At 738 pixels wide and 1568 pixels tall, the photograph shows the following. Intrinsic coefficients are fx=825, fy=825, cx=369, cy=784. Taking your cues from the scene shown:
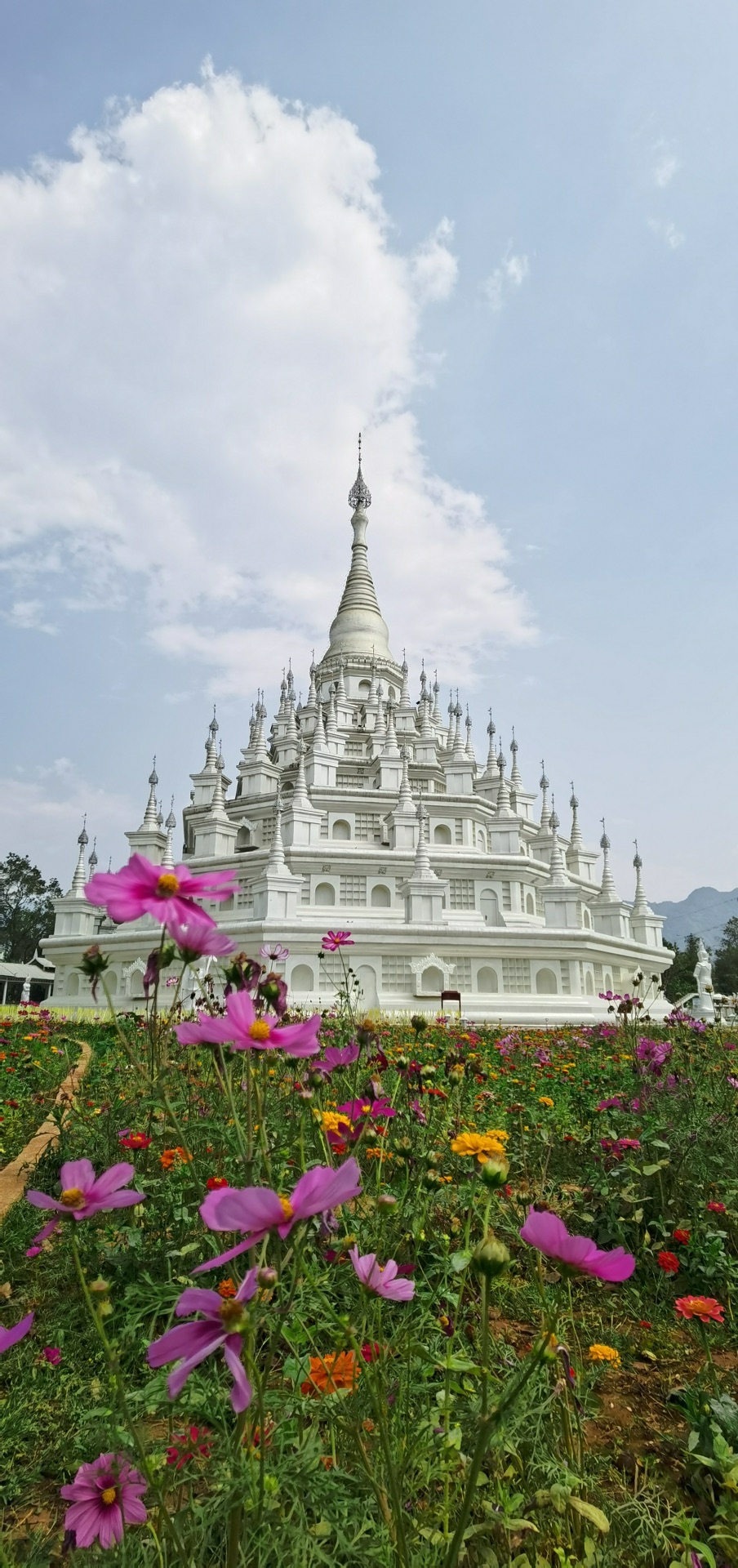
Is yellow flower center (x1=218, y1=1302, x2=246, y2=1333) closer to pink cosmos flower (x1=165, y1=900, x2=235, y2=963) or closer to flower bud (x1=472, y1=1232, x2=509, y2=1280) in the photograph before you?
flower bud (x1=472, y1=1232, x2=509, y2=1280)

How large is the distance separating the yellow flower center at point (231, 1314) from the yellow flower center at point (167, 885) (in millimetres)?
687

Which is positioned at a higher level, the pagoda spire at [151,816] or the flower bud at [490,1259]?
the pagoda spire at [151,816]

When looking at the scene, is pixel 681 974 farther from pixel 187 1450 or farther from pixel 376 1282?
pixel 376 1282

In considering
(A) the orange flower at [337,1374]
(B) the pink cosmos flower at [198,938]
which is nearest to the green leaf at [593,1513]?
(A) the orange flower at [337,1374]

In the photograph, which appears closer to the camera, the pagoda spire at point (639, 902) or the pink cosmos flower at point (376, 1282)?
the pink cosmos flower at point (376, 1282)

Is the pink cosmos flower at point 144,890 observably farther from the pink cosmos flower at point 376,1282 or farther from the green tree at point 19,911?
the green tree at point 19,911

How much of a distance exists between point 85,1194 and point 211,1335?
0.57m

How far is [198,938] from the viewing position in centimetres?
181

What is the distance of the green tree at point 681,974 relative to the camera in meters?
43.1

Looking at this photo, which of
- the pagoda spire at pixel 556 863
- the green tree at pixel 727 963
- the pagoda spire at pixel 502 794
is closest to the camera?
the pagoda spire at pixel 556 863

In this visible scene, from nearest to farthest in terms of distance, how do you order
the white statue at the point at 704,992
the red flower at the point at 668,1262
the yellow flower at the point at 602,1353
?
the yellow flower at the point at 602,1353
the red flower at the point at 668,1262
the white statue at the point at 704,992

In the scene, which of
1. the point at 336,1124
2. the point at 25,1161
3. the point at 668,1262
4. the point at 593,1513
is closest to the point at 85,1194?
the point at 336,1124

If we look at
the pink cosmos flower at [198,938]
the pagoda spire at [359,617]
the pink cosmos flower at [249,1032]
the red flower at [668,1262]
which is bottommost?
the red flower at [668,1262]

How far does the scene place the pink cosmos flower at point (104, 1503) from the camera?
5.21ft
